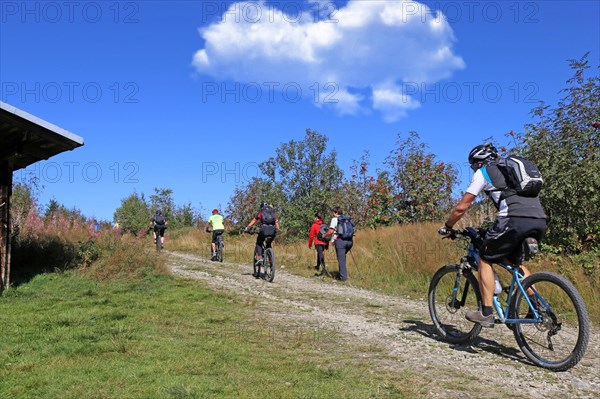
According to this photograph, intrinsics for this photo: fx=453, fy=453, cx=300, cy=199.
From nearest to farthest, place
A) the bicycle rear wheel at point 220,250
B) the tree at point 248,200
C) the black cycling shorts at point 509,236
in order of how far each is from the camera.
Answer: the black cycling shorts at point 509,236 → the bicycle rear wheel at point 220,250 → the tree at point 248,200

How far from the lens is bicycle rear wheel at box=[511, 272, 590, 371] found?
413 centimetres

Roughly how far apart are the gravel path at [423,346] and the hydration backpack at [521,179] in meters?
1.69

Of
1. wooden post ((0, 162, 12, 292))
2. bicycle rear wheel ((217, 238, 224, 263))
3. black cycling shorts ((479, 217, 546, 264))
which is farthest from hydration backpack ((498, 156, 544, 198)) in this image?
bicycle rear wheel ((217, 238, 224, 263))

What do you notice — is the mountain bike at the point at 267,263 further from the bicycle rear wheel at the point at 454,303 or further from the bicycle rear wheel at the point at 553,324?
the bicycle rear wheel at the point at 553,324

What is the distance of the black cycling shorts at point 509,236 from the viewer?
437cm

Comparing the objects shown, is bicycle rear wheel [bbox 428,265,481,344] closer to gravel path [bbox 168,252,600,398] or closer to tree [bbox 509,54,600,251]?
gravel path [bbox 168,252,600,398]

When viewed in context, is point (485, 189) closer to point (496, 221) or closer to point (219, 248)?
point (496, 221)

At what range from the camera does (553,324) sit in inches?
172

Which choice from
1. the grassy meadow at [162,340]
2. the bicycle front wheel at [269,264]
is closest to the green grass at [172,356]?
the grassy meadow at [162,340]

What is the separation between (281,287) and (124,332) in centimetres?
531

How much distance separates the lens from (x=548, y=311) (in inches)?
173

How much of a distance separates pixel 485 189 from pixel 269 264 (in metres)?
7.63

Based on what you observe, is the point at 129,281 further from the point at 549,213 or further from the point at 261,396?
the point at 549,213

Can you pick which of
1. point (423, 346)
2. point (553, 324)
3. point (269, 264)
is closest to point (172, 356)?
point (423, 346)
